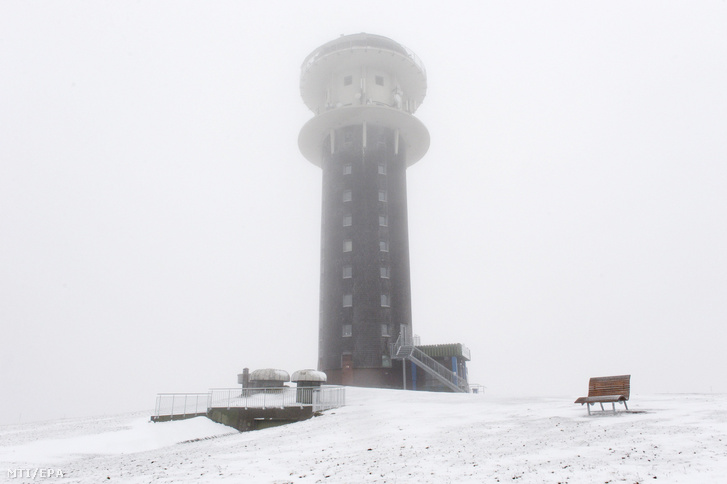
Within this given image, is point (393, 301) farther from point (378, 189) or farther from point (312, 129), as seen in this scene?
point (312, 129)

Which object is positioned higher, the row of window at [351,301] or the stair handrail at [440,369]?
the row of window at [351,301]

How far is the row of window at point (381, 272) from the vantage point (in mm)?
43219

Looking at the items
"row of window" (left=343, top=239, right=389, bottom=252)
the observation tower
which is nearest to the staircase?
the observation tower

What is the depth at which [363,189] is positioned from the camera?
4500 cm

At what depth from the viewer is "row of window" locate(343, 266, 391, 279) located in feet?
142

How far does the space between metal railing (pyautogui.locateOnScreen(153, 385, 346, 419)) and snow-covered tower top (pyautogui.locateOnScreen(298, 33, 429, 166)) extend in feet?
89.1

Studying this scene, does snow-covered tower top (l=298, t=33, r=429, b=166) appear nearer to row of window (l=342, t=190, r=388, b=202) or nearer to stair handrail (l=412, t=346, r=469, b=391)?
row of window (l=342, t=190, r=388, b=202)

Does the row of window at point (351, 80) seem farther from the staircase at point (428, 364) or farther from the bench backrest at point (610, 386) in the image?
the bench backrest at point (610, 386)

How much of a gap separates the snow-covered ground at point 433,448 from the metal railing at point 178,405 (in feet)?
8.62

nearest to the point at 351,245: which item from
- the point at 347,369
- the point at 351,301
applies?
the point at 351,301

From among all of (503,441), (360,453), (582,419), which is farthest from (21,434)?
(582,419)

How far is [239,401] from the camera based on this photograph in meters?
26.1

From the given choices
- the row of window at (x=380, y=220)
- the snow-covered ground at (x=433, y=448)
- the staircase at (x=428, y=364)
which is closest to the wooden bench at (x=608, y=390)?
the snow-covered ground at (x=433, y=448)

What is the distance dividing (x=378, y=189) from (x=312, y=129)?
8682 millimetres
